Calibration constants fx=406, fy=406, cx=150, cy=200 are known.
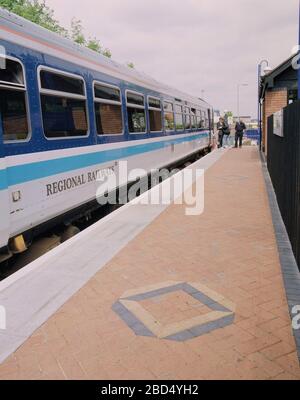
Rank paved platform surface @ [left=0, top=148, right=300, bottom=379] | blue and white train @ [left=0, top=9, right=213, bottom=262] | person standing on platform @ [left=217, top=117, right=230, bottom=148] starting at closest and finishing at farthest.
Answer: paved platform surface @ [left=0, top=148, right=300, bottom=379]
blue and white train @ [left=0, top=9, right=213, bottom=262]
person standing on platform @ [left=217, top=117, right=230, bottom=148]

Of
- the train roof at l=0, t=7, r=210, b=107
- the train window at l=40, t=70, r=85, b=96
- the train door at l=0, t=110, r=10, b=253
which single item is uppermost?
the train roof at l=0, t=7, r=210, b=107

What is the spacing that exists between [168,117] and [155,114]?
6.24 ft

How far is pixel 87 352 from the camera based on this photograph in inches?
130

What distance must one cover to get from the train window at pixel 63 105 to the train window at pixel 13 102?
0.48m

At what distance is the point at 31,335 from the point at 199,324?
151 cm

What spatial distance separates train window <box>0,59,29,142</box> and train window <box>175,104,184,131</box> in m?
10.7

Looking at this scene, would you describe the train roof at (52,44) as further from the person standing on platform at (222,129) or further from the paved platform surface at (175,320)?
the person standing on platform at (222,129)

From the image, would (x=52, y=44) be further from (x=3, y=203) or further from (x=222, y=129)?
(x=222, y=129)

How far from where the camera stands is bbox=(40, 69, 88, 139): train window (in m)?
5.96
